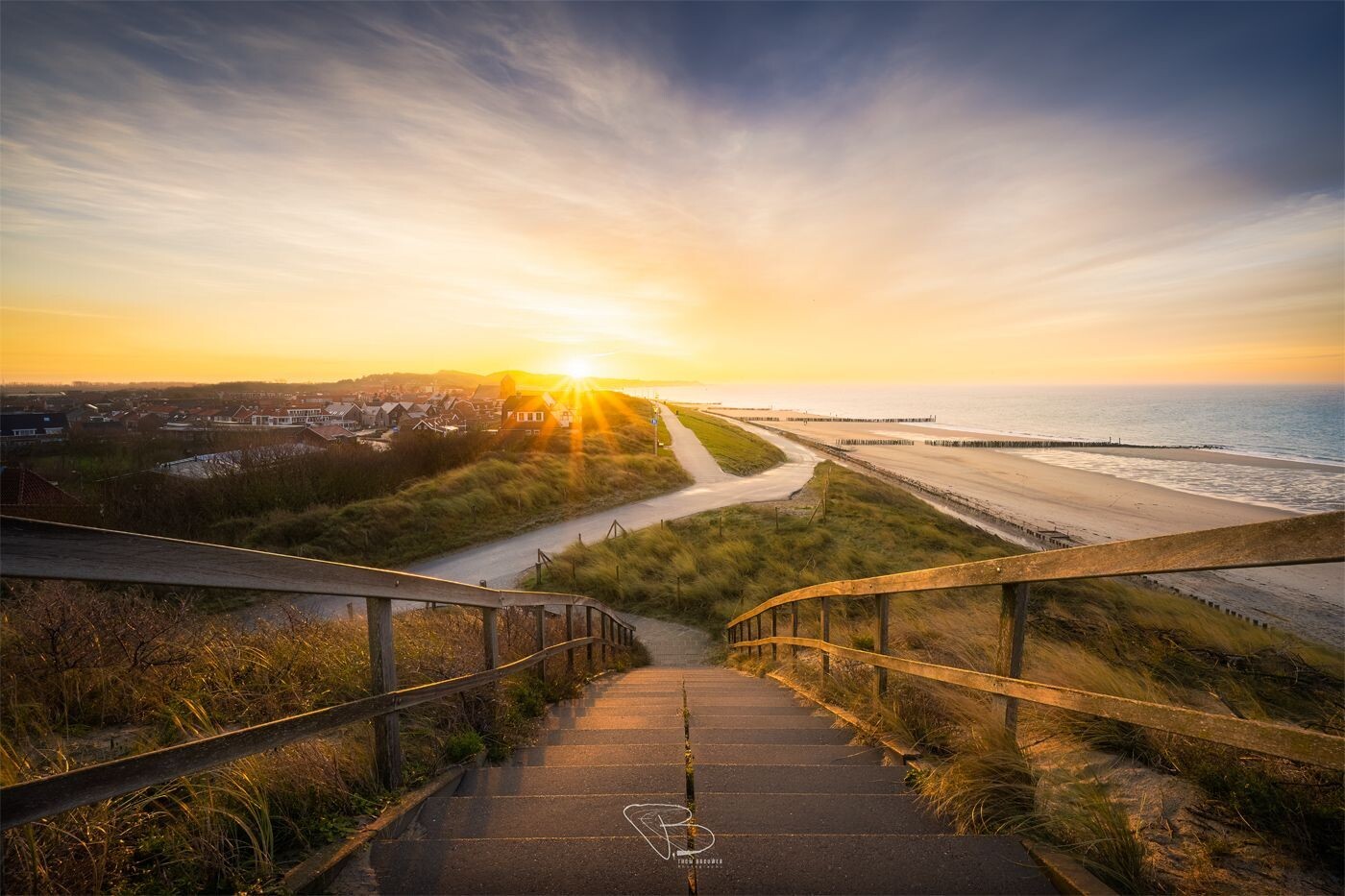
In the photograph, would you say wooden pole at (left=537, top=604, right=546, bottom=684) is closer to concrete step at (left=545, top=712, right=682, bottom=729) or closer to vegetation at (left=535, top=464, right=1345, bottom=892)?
concrete step at (left=545, top=712, right=682, bottom=729)

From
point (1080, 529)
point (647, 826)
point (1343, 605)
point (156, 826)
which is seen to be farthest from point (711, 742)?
point (1080, 529)

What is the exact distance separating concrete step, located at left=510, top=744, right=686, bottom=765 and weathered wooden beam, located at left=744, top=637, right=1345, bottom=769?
177 centimetres

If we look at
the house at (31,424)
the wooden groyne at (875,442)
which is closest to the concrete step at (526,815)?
the house at (31,424)

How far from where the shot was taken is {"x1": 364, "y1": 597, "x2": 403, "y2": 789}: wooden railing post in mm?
2877

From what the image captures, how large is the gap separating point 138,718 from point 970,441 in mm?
77907

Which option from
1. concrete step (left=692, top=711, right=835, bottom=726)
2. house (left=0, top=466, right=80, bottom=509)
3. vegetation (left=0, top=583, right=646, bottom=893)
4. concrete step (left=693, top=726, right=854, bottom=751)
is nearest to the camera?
vegetation (left=0, top=583, right=646, bottom=893)

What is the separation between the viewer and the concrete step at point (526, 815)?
256 cm

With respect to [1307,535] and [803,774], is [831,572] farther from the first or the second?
[1307,535]

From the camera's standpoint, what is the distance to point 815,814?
272cm

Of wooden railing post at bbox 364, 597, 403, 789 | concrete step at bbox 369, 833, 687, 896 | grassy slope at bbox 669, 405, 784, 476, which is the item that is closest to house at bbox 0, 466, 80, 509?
wooden railing post at bbox 364, 597, 403, 789

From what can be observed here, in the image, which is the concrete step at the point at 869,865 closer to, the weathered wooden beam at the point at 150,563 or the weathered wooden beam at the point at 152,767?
the weathered wooden beam at the point at 152,767

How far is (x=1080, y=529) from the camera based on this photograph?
29078 millimetres

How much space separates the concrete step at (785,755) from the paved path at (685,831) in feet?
0.04
